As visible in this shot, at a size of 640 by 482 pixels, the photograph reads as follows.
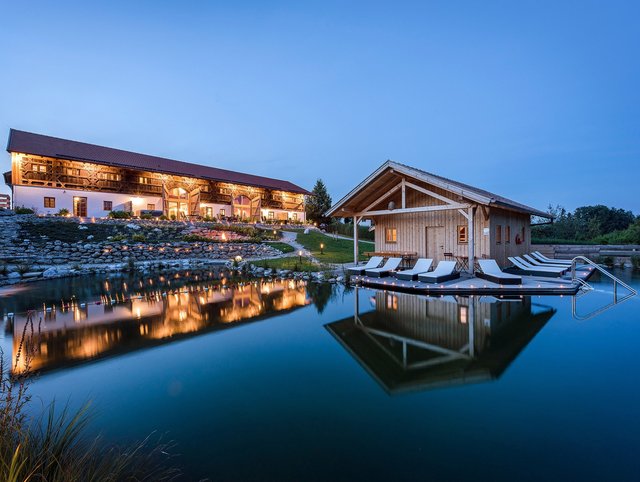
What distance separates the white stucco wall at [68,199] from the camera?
23.8m

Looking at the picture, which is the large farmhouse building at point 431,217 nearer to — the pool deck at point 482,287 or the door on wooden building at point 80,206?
the pool deck at point 482,287

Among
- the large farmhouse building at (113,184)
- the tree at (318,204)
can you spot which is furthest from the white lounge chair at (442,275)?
the tree at (318,204)

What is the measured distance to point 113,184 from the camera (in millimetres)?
28453

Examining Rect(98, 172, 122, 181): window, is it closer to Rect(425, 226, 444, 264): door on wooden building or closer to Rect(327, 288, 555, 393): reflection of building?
Rect(425, 226, 444, 264): door on wooden building

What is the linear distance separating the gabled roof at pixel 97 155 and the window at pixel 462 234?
28238 millimetres

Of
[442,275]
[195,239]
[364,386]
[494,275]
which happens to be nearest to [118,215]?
[195,239]

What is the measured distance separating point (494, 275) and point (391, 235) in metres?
5.84

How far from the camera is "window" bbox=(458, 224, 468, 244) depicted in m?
13.2

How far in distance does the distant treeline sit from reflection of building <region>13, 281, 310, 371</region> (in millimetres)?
21781

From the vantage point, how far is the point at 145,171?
97.1 feet

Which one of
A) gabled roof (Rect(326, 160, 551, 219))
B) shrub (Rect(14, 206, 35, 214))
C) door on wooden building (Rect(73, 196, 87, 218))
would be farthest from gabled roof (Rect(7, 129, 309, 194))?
gabled roof (Rect(326, 160, 551, 219))

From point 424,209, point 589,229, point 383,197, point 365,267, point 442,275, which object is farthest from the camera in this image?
point 589,229

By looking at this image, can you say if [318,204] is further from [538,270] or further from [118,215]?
[538,270]

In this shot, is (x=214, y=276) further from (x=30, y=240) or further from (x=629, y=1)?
(x=629, y=1)
